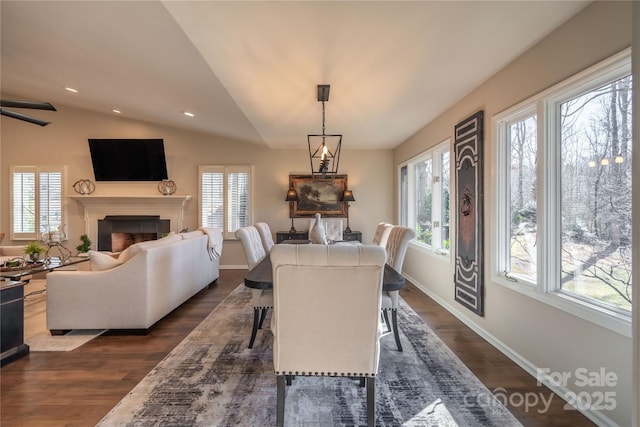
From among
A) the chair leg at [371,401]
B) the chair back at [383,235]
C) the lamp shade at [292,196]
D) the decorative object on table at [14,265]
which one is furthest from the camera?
the lamp shade at [292,196]

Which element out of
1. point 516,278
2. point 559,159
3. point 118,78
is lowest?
point 516,278

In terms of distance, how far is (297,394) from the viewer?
1.93 m

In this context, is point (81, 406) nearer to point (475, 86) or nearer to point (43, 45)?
point (43, 45)

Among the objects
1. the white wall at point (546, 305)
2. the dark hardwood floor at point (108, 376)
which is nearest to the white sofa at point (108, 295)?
the dark hardwood floor at point (108, 376)

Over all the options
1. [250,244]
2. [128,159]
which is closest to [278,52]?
[250,244]

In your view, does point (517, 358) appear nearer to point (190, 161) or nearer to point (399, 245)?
point (399, 245)

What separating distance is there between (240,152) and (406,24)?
15.4ft

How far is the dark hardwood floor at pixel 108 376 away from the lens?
1731 millimetres

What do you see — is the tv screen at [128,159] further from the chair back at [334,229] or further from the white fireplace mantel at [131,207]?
the chair back at [334,229]

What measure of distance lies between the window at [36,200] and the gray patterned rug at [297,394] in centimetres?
549

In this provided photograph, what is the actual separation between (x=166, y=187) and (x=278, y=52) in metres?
4.63

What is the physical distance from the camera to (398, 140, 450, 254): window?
3.94 meters

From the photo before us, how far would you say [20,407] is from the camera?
1.80m

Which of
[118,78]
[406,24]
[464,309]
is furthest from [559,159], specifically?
[118,78]
